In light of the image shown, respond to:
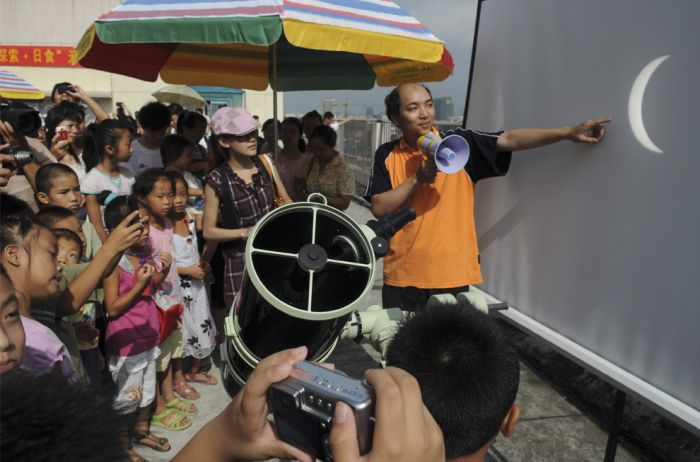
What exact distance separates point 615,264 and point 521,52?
891mm

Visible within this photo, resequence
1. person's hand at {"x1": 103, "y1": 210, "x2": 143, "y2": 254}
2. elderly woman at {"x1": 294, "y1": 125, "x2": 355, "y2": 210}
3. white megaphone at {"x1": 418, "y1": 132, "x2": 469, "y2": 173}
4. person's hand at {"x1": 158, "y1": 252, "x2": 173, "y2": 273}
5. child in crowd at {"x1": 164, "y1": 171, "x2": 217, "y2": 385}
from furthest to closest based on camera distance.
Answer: elderly woman at {"x1": 294, "y1": 125, "x2": 355, "y2": 210} < child in crowd at {"x1": 164, "y1": 171, "x2": 217, "y2": 385} < person's hand at {"x1": 158, "y1": 252, "x2": 173, "y2": 273} < white megaphone at {"x1": 418, "y1": 132, "x2": 469, "y2": 173} < person's hand at {"x1": 103, "y1": 210, "x2": 143, "y2": 254}

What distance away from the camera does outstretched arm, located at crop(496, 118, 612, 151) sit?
151cm

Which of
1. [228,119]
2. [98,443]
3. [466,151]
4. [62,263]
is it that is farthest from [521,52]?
[62,263]

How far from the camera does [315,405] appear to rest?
613 millimetres

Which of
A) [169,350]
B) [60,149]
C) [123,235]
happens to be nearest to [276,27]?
[123,235]

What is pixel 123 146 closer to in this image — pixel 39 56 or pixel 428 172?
pixel 428 172

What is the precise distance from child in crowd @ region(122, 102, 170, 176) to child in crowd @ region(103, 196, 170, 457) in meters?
1.47

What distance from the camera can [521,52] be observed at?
1.87 metres

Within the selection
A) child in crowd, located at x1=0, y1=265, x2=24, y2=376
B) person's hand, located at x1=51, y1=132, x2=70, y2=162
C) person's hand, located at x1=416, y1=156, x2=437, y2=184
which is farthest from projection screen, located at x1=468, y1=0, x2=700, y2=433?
person's hand, located at x1=51, y1=132, x2=70, y2=162

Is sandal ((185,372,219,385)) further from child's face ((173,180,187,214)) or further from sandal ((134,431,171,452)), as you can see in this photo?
child's face ((173,180,187,214))

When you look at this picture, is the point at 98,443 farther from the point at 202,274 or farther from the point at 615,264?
the point at 202,274

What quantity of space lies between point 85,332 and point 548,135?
203 cm

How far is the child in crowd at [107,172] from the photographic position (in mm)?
2928

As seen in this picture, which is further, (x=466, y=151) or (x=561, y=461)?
(x=561, y=461)
